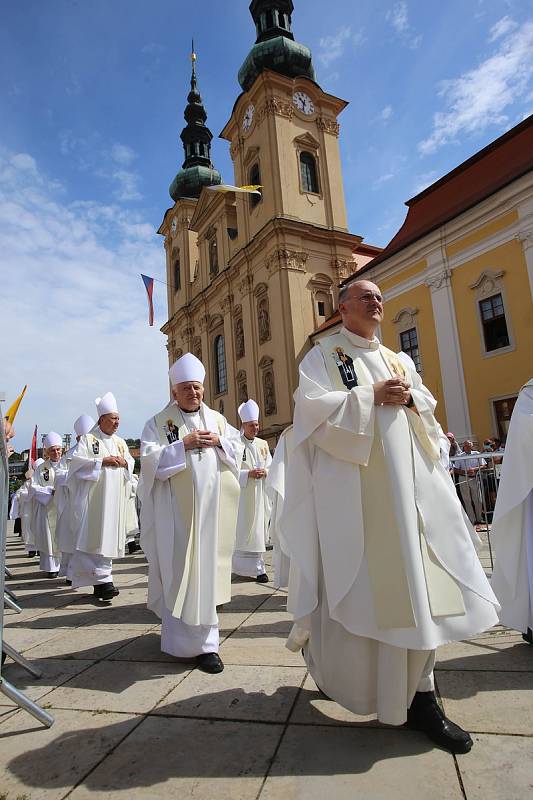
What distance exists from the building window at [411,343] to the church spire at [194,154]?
2784 centimetres

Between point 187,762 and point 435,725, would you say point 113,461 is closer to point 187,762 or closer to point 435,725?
point 187,762

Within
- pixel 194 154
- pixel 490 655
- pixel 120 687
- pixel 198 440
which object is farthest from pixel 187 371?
pixel 194 154

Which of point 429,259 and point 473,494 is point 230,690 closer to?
point 473,494

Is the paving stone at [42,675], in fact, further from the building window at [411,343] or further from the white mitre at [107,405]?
the building window at [411,343]

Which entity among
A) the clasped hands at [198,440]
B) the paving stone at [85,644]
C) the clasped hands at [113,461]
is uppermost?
the clasped hands at [113,461]

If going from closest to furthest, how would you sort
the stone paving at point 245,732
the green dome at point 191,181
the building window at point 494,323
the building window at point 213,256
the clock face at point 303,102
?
the stone paving at point 245,732 < the building window at point 494,323 < the clock face at point 303,102 < the building window at point 213,256 < the green dome at point 191,181

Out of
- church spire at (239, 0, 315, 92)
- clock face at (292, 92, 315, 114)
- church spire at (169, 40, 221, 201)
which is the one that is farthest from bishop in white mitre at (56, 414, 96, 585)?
church spire at (169, 40, 221, 201)

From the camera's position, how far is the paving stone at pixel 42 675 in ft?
10.4

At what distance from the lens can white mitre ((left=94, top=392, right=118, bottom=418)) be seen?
6.70 m

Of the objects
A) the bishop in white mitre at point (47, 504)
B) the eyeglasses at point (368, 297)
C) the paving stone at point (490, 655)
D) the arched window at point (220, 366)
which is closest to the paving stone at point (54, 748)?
the paving stone at point (490, 655)

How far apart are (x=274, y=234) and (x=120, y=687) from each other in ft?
84.1

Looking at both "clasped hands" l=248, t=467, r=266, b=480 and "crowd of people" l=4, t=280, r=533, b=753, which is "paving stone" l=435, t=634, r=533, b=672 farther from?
"clasped hands" l=248, t=467, r=266, b=480

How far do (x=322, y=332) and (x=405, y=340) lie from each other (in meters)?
6.37

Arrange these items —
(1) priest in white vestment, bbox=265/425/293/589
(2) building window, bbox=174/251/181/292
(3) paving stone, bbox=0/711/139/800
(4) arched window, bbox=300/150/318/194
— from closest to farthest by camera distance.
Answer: (3) paving stone, bbox=0/711/139/800 < (1) priest in white vestment, bbox=265/425/293/589 < (4) arched window, bbox=300/150/318/194 < (2) building window, bbox=174/251/181/292
